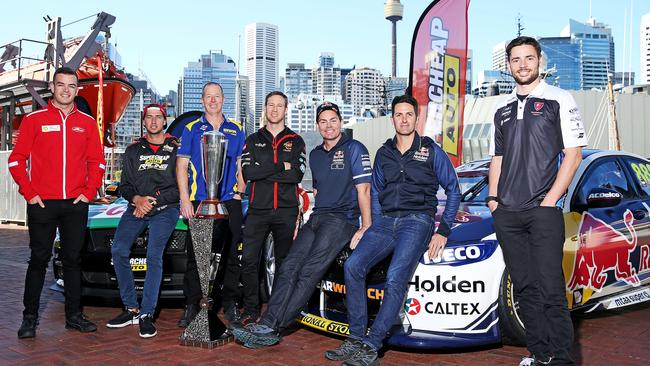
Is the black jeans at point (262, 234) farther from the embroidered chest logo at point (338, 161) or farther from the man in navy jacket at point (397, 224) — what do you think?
the man in navy jacket at point (397, 224)

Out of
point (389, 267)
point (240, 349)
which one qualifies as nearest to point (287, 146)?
point (389, 267)

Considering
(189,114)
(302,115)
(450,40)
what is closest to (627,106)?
(450,40)

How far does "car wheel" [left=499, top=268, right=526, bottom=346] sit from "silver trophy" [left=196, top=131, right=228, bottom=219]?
203 cm

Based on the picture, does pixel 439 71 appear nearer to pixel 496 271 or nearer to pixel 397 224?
pixel 397 224

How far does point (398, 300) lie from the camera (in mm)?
3670

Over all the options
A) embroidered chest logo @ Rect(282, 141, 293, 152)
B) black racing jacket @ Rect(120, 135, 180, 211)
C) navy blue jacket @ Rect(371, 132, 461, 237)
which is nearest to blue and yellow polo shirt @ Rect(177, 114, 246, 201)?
black racing jacket @ Rect(120, 135, 180, 211)

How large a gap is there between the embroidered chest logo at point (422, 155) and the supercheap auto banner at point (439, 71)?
5406mm

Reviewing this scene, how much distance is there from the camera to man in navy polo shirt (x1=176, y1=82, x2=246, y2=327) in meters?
4.72

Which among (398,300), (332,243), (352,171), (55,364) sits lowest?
(55,364)

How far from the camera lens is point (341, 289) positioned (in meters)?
4.20

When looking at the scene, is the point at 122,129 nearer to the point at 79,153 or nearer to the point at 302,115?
the point at 302,115

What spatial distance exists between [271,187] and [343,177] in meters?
0.56

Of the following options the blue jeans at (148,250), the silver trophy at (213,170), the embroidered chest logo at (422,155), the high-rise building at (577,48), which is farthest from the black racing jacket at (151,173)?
the high-rise building at (577,48)

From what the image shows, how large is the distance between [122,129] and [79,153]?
372ft
